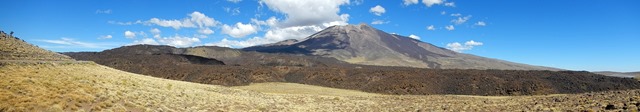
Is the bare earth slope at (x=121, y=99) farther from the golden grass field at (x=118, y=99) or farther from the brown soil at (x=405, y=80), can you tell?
the brown soil at (x=405, y=80)

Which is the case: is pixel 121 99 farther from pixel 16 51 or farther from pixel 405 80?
pixel 405 80

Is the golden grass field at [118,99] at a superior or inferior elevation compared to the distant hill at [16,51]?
inferior

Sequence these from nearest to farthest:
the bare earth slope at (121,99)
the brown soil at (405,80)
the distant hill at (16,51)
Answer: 1. the bare earth slope at (121,99)
2. the distant hill at (16,51)
3. the brown soil at (405,80)

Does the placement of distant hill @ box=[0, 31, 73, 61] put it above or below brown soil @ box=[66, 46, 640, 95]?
above

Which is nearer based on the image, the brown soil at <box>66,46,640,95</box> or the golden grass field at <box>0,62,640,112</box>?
the golden grass field at <box>0,62,640,112</box>

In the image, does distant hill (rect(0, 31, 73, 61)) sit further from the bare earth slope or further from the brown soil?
the brown soil

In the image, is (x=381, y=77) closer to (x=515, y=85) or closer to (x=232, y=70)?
(x=515, y=85)

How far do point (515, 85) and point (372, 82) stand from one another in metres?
18.2

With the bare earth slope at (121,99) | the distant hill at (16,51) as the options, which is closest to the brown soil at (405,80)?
the distant hill at (16,51)

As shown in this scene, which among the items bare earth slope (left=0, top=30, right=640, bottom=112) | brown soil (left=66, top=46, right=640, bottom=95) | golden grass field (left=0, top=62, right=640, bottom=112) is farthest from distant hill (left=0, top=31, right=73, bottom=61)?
brown soil (left=66, top=46, right=640, bottom=95)

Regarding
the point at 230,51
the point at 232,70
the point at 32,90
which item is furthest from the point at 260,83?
the point at 230,51

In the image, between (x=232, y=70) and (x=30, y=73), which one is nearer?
(x=30, y=73)

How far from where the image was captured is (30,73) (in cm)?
2558

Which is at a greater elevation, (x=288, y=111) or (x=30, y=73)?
(x=30, y=73)
